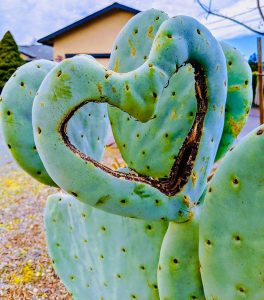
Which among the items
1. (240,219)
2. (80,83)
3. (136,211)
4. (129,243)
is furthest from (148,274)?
(80,83)

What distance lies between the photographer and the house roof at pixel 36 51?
821 inches

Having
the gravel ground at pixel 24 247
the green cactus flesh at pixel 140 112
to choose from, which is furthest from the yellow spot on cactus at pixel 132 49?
the gravel ground at pixel 24 247

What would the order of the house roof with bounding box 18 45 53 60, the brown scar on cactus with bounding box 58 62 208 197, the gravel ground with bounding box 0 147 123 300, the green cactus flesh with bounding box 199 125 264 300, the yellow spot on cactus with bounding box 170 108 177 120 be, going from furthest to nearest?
1. the house roof with bounding box 18 45 53 60
2. the gravel ground with bounding box 0 147 123 300
3. the yellow spot on cactus with bounding box 170 108 177 120
4. the brown scar on cactus with bounding box 58 62 208 197
5. the green cactus flesh with bounding box 199 125 264 300

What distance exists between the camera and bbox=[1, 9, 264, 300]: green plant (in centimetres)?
80

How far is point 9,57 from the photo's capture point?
17266mm

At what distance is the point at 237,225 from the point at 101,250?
603 millimetres

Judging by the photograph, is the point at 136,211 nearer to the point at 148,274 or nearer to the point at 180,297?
the point at 180,297

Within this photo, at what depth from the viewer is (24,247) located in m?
3.43

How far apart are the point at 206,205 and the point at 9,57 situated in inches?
685

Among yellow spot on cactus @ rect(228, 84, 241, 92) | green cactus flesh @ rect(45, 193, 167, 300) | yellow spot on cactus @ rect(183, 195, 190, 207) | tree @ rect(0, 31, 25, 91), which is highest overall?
yellow spot on cactus @ rect(228, 84, 241, 92)

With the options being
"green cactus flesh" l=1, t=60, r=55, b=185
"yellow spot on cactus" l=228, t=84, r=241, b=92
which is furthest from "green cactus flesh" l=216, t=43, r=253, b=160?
"green cactus flesh" l=1, t=60, r=55, b=185

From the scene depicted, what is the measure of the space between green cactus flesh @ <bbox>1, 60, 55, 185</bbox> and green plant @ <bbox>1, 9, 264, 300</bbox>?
0.04ft

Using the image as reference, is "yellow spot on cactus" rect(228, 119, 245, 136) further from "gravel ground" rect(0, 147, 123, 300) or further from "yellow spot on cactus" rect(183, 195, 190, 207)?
"gravel ground" rect(0, 147, 123, 300)

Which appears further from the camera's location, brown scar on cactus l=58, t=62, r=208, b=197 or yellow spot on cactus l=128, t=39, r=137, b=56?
yellow spot on cactus l=128, t=39, r=137, b=56
